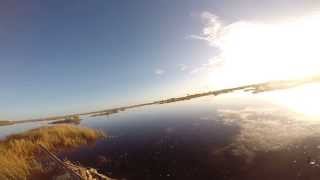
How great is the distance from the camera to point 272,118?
33.9 metres

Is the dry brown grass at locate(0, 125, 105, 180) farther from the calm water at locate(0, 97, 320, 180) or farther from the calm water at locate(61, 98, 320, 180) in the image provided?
the calm water at locate(0, 97, 320, 180)

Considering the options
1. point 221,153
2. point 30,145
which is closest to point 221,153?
point 221,153

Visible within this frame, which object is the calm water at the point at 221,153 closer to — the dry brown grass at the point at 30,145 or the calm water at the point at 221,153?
the calm water at the point at 221,153

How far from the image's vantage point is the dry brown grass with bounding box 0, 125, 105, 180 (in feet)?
63.0

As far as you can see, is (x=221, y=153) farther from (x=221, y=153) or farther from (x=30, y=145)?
(x=30, y=145)

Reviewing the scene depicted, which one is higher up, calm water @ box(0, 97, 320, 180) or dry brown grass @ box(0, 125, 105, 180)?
dry brown grass @ box(0, 125, 105, 180)

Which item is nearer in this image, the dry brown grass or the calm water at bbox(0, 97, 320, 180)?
the calm water at bbox(0, 97, 320, 180)

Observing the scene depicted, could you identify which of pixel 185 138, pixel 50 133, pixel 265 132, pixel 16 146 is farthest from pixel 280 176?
pixel 50 133

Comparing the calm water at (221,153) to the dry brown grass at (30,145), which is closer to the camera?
the calm water at (221,153)

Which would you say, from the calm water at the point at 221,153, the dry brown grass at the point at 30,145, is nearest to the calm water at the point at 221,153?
the calm water at the point at 221,153

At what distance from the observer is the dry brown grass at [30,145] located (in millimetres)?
19188

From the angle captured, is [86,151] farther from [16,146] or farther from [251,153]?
[251,153]

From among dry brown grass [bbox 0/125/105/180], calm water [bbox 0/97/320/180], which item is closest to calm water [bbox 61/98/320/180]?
calm water [bbox 0/97/320/180]

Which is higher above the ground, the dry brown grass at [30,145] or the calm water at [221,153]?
the dry brown grass at [30,145]
